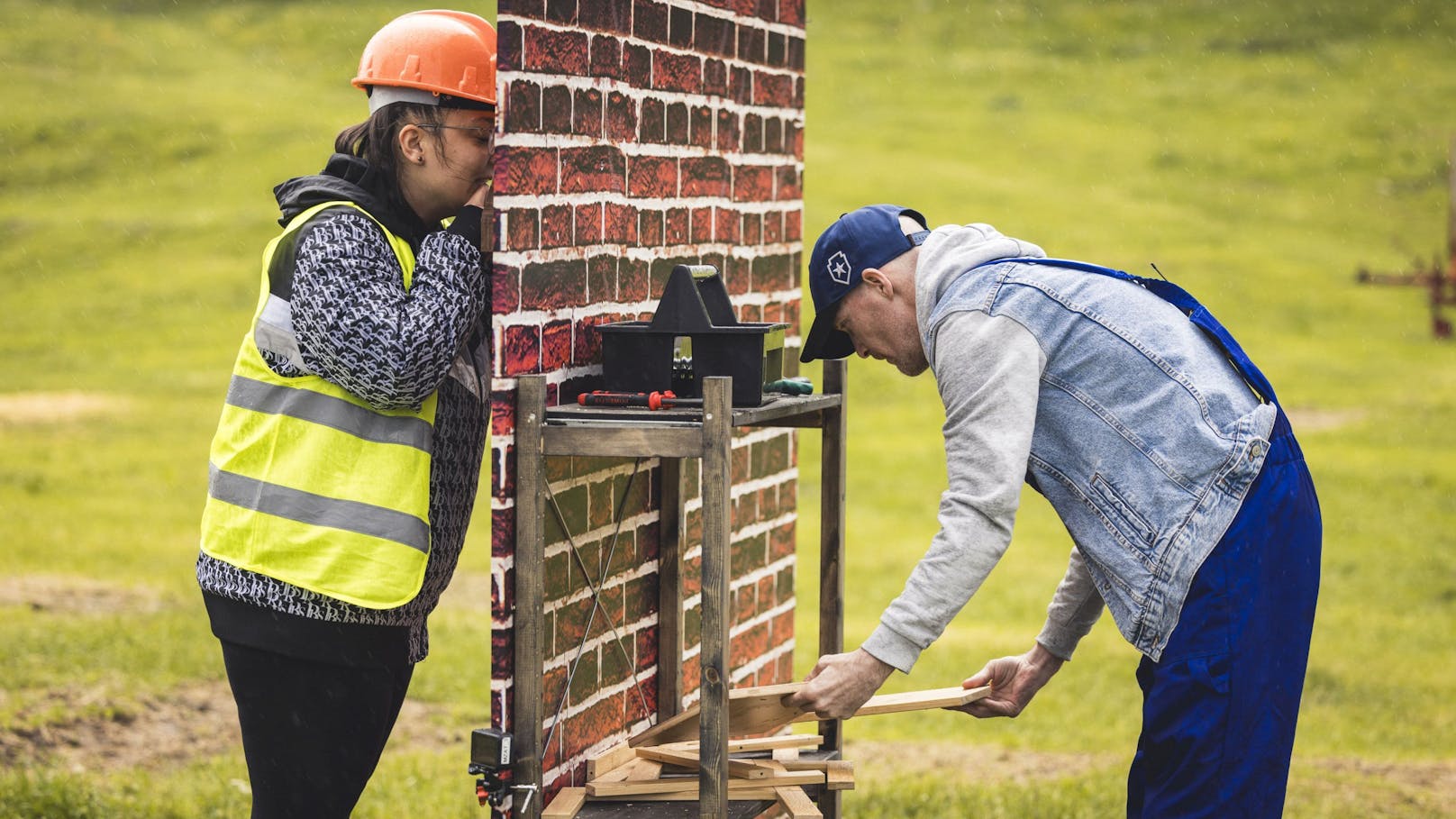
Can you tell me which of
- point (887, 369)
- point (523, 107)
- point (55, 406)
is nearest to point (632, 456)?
point (523, 107)

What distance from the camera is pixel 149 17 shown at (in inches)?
1391

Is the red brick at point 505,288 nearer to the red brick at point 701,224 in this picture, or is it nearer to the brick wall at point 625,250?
the brick wall at point 625,250

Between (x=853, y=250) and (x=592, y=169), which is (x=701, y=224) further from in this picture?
(x=853, y=250)

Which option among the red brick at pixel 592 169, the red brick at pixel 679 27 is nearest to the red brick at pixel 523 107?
the red brick at pixel 592 169

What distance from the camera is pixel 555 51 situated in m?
3.30

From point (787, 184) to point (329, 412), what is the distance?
7.04 feet

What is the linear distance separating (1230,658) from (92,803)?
388cm

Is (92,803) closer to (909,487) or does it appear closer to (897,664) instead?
(897,664)

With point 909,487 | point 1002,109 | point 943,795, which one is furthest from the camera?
point 1002,109

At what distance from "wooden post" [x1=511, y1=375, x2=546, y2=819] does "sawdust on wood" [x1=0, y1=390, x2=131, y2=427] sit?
45.5ft

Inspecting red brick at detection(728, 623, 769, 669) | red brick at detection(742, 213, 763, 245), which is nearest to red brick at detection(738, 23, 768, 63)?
red brick at detection(742, 213, 763, 245)

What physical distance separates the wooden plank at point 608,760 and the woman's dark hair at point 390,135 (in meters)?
1.35

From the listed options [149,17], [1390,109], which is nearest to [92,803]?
[1390,109]

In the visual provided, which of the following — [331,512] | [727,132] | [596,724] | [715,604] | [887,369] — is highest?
[727,132]
